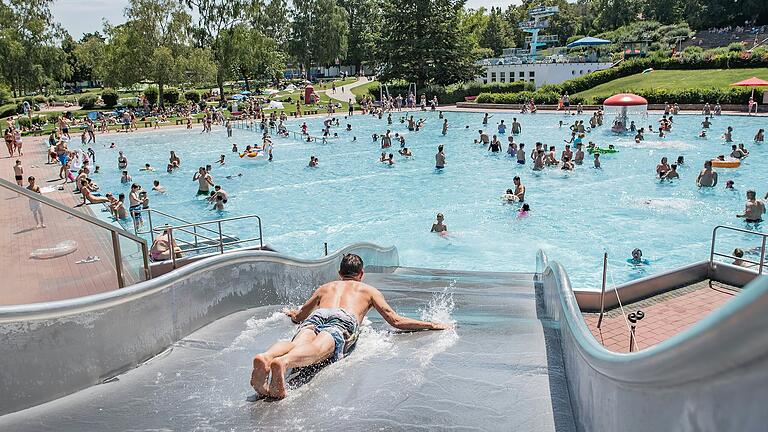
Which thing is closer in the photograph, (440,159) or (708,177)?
(708,177)

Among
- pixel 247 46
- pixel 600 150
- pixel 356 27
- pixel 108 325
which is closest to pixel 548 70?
pixel 247 46

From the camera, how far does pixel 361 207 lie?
19922 mm

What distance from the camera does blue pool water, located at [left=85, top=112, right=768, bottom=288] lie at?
15234 millimetres

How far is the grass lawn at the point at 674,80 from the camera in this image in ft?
143

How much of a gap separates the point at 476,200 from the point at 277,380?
16628 millimetres

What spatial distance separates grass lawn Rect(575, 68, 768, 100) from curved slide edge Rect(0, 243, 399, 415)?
4190 centimetres

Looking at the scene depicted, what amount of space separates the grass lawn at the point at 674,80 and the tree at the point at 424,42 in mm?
12357

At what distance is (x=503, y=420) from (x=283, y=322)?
293cm

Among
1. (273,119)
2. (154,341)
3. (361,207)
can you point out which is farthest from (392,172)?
(154,341)

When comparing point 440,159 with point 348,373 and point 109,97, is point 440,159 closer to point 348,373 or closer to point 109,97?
point 348,373

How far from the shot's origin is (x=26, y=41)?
157 feet

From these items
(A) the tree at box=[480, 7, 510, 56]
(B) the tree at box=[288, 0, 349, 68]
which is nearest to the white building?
(B) the tree at box=[288, 0, 349, 68]

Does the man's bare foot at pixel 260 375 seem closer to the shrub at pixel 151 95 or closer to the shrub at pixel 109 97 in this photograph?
the shrub at pixel 109 97

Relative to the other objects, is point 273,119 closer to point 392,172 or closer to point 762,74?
point 392,172
